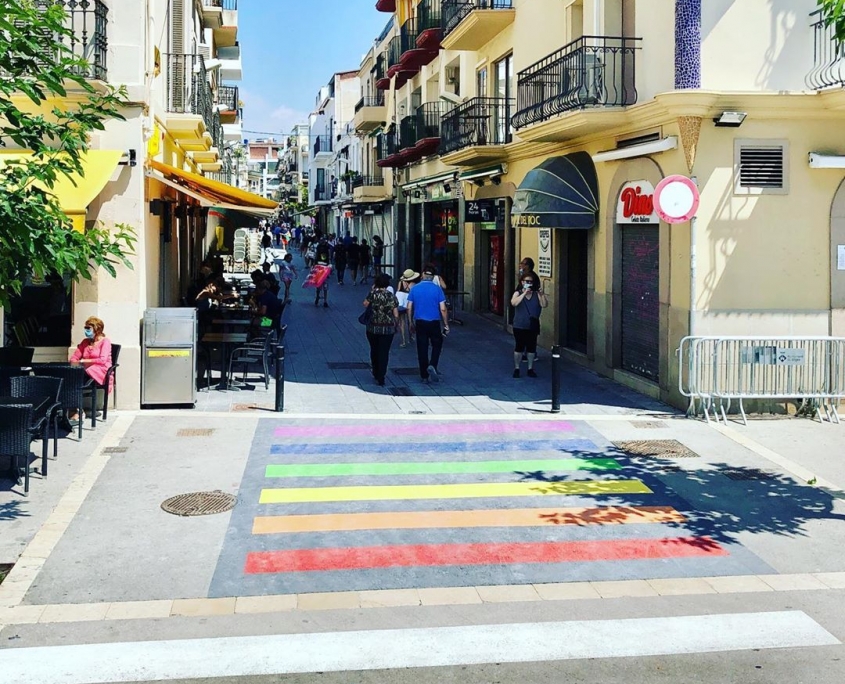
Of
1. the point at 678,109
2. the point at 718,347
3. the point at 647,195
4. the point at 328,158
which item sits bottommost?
the point at 718,347

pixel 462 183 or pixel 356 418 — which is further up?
pixel 462 183

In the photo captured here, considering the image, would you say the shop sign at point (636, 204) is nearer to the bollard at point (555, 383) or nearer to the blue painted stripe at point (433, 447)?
the bollard at point (555, 383)

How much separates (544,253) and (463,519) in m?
11.7

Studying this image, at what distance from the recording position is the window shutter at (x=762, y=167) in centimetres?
1338

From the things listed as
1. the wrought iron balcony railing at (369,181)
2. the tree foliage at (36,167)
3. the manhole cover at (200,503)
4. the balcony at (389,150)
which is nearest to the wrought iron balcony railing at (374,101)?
the wrought iron balcony railing at (369,181)

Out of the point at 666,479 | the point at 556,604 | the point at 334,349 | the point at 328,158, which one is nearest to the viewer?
the point at 556,604

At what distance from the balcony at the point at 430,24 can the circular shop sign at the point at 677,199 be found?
18430 mm

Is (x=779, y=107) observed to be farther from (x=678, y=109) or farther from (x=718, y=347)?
(x=718, y=347)

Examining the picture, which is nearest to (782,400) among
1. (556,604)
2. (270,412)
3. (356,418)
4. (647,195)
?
(647,195)

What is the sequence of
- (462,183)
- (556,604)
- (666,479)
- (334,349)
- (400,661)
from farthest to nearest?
(462,183) → (334,349) → (666,479) → (556,604) → (400,661)

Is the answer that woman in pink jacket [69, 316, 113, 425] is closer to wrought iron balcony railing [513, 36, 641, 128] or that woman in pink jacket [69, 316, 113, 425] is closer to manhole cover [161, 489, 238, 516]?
manhole cover [161, 489, 238, 516]

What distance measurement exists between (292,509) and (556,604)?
307 cm

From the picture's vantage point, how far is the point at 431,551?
7922 mm

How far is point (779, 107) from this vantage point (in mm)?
13234
